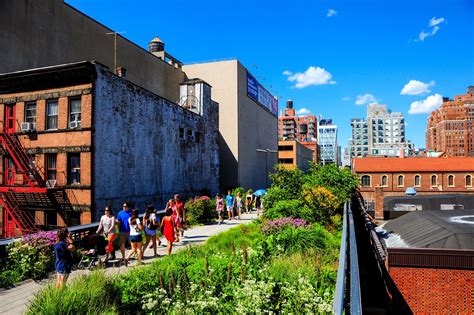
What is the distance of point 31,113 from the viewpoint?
2036cm

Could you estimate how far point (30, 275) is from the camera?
32.9 feet

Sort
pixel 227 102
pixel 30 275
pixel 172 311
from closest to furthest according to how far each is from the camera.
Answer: pixel 172 311 → pixel 30 275 → pixel 227 102

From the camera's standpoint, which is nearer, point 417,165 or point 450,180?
point 450,180

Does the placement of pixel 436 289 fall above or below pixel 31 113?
below

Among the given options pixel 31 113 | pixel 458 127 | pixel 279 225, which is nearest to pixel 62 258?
pixel 279 225

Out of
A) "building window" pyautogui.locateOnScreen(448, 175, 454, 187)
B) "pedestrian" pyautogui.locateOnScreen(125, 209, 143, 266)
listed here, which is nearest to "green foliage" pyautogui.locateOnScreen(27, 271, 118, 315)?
"pedestrian" pyautogui.locateOnScreen(125, 209, 143, 266)

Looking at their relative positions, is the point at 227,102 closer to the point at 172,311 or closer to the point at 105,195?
the point at 105,195

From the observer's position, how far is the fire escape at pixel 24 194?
19.0 metres

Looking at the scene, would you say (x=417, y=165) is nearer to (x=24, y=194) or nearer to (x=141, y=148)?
(x=141, y=148)

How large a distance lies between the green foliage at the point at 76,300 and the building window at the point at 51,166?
1483 cm

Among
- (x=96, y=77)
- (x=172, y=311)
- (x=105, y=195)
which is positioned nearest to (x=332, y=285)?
(x=172, y=311)

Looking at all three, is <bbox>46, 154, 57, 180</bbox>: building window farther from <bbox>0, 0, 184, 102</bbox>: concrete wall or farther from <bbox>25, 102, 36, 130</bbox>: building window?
<bbox>0, 0, 184, 102</bbox>: concrete wall

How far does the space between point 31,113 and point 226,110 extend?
934 inches

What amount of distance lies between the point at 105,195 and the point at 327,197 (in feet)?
40.6
